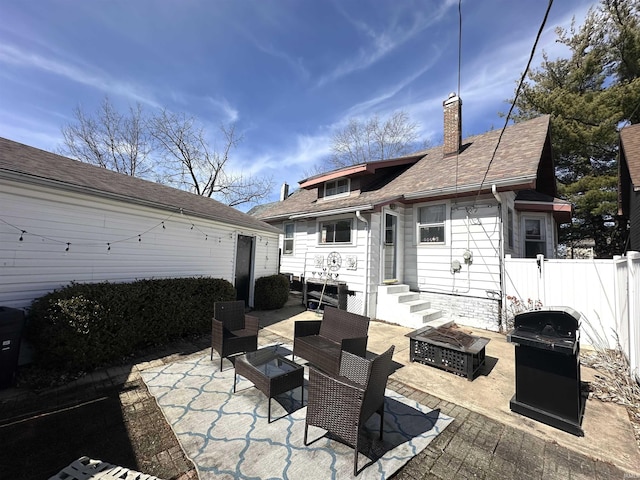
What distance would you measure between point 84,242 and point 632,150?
42.3 ft

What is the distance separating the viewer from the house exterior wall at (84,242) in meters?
4.23

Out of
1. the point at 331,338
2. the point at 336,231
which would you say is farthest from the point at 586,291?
the point at 336,231

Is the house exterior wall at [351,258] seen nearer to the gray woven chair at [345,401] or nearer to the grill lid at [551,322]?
the grill lid at [551,322]

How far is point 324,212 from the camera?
29.4 ft

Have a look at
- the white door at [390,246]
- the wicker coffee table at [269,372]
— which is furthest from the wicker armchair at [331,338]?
the white door at [390,246]

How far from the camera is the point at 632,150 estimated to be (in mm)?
6676

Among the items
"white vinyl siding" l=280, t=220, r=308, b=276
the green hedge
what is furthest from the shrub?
the green hedge

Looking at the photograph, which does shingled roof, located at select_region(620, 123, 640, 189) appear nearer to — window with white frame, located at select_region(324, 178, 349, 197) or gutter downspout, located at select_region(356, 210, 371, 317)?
gutter downspout, located at select_region(356, 210, 371, 317)

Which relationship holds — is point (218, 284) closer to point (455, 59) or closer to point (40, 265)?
point (40, 265)

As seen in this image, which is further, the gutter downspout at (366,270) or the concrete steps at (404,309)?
the gutter downspout at (366,270)

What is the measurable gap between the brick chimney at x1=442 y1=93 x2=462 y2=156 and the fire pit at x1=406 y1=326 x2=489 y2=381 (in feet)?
24.8

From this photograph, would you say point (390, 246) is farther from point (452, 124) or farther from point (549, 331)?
point (549, 331)

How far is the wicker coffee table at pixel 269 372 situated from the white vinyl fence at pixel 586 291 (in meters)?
4.88

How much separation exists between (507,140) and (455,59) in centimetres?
620
